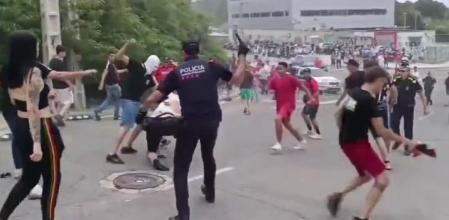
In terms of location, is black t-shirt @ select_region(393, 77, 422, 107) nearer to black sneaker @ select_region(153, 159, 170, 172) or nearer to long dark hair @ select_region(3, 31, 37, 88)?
black sneaker @ select_region(153, 159, 170, 172)

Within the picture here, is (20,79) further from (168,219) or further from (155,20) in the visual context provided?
(155,20)

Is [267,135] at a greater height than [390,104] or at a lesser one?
lesser

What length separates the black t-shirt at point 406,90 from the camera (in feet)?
33.8

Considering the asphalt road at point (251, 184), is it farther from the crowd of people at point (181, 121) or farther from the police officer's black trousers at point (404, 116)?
the police officer's black trousers at point (404, 116)

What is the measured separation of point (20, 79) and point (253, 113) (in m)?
12.7

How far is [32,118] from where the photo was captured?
4.96 m

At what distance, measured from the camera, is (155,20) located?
76.9 ft

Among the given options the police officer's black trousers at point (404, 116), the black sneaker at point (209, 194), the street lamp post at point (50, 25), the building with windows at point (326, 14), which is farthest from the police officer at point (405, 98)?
the building with windows at point (326, 14)

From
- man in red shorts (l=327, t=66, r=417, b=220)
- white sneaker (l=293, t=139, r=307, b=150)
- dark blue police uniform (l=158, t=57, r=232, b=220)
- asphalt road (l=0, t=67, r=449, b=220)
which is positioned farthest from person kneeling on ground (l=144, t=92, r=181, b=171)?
white sneaker (l=293, t=139, r=307, b=150)

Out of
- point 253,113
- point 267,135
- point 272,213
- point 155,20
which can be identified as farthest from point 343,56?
point 272,213

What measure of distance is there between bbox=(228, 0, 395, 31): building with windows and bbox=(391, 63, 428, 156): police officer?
93.5m

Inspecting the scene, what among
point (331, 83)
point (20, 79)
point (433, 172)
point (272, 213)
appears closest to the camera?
point (20, 79)

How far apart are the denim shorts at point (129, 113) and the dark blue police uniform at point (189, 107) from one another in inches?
112

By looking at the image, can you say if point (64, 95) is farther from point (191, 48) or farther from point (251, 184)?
point (191, 48)
